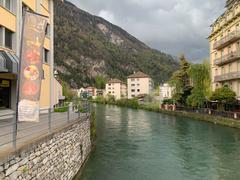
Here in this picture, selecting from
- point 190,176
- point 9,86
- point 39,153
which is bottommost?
point 190,176

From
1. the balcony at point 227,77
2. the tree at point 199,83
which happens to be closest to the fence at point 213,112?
the tree at point 199,83

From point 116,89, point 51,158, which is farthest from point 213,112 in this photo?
point 116,89

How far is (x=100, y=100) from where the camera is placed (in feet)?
469

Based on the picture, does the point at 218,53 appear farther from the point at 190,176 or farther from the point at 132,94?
the point at 132,94

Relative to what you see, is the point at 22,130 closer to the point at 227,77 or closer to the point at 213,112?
the point at 213,112

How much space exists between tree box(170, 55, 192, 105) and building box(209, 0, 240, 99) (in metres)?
6.28

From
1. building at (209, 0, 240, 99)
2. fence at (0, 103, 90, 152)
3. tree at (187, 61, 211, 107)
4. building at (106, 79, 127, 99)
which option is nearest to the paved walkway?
fence at (0, 103, 90, 152)

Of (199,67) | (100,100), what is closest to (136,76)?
(100,100)

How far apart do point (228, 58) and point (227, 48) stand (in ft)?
10.2

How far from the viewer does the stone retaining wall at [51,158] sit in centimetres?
812

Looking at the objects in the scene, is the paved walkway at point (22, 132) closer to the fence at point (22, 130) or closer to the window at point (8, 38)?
the fence at point (22, 130)

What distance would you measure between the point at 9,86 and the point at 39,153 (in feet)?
35.9

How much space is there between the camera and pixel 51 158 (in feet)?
37.4

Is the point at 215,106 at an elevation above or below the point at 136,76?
below
